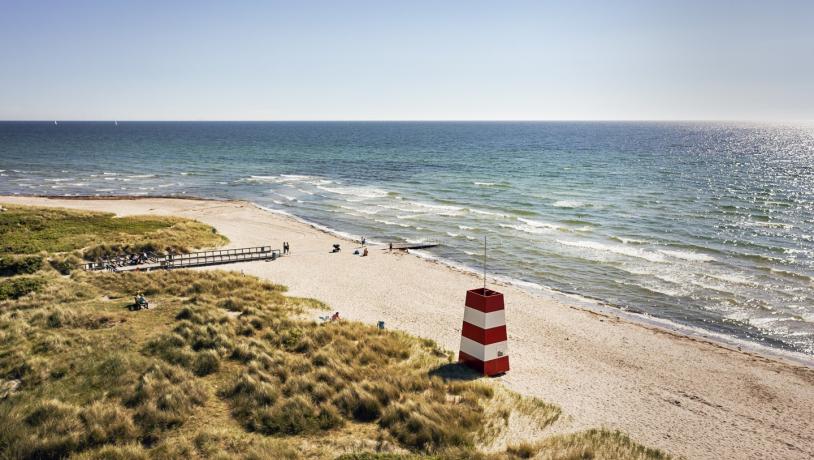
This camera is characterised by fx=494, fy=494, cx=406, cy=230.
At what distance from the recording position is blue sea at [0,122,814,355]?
29.3 m

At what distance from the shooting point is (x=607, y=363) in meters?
19.7

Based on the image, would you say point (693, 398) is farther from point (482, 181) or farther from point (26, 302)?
point (482, 181)

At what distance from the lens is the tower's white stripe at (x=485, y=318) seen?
604 inches

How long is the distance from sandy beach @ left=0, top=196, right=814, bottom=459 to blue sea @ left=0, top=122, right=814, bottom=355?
3.72 meters

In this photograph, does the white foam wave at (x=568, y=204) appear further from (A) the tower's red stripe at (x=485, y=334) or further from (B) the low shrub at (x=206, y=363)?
(B) the low shrub at (x=206, y=363)

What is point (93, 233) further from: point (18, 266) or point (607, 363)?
point (607, 363)

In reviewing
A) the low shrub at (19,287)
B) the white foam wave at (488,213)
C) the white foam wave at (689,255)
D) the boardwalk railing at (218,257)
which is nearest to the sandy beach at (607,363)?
the boardwalk railing at (218,257)

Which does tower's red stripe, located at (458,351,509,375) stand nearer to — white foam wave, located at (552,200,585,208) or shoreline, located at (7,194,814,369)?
shoreline, located at (7,194,814,369)

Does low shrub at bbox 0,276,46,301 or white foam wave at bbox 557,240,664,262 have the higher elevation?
low shrub at bbox 0,276,46,301

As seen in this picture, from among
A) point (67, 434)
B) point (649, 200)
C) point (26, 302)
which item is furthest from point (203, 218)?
point (649, 200)

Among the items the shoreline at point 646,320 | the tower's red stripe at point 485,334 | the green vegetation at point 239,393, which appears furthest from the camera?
the shoreline at point 646,320

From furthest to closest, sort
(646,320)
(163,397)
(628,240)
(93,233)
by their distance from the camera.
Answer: (628,240), (93,233), (646,320), (163,397)

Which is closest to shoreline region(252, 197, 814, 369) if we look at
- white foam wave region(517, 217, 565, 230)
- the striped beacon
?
the striped beacon

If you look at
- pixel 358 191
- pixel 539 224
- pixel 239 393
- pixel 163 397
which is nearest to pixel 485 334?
pixel 239 393
